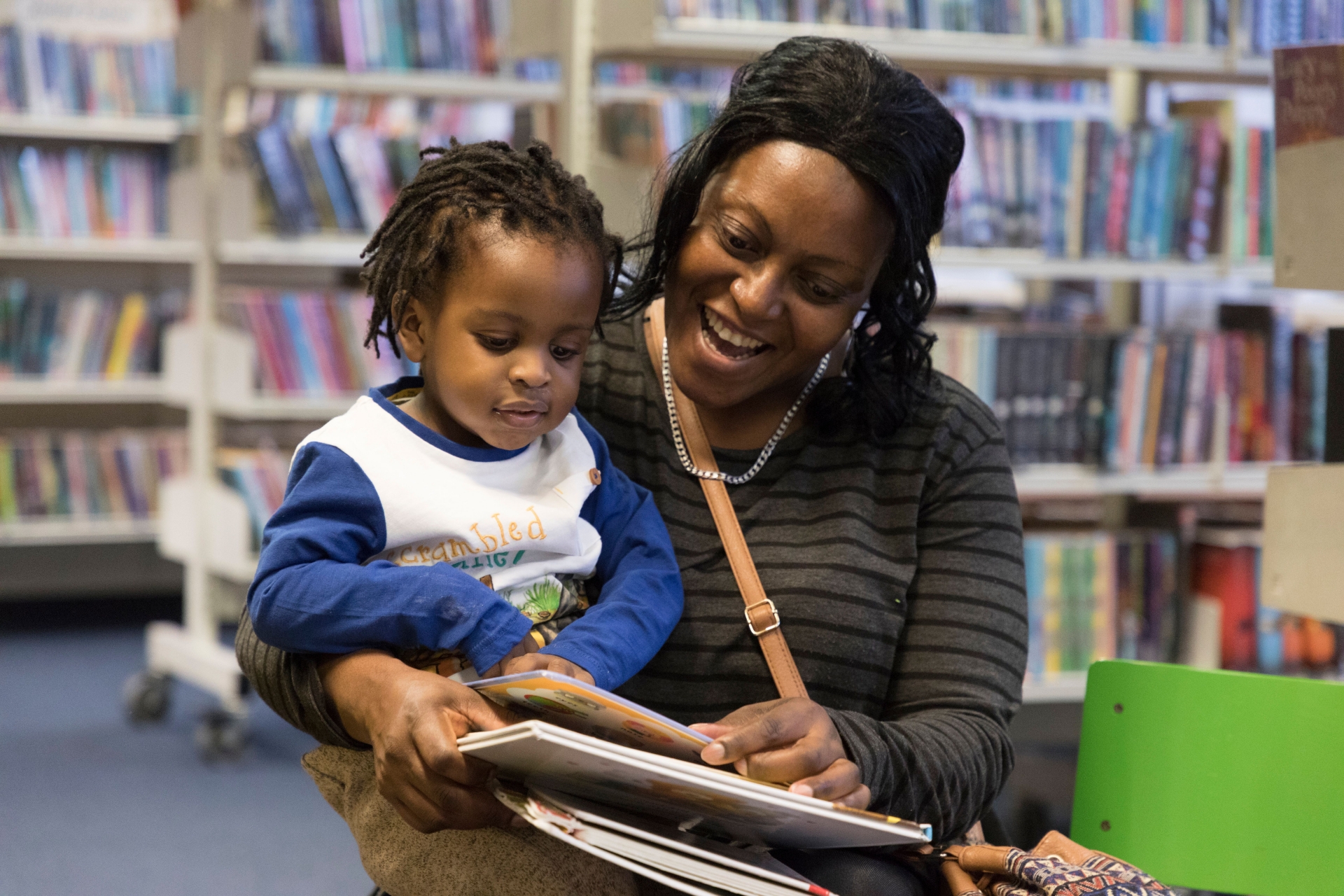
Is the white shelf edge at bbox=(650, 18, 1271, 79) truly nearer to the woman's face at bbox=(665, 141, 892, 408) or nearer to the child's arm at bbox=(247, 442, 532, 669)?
the woman's face at bbox=(665, 141, 892, 408)

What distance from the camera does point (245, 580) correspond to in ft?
11.3

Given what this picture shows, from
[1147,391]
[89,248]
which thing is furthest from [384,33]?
[1147,391]

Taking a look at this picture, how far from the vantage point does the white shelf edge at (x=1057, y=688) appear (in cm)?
305

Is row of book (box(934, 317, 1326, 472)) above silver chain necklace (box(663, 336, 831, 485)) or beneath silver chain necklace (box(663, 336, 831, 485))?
beneath

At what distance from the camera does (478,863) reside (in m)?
1.11

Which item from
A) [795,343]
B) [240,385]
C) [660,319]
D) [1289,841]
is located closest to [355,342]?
[240,385]

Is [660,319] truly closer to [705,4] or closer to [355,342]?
[705,4]

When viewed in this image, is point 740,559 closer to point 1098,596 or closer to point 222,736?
point 1098,596

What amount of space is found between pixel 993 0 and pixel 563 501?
6.64 ft

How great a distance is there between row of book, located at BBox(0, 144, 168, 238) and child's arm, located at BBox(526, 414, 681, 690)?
11.4 feet

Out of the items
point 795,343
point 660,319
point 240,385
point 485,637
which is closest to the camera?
point 485,637

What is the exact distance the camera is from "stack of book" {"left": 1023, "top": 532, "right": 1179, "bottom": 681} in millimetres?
3084

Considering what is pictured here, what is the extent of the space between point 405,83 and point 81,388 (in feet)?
5.63

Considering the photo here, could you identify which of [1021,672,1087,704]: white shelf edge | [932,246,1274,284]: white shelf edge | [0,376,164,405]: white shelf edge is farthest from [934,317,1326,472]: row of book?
[0,376,164,405]: white shelf edge
